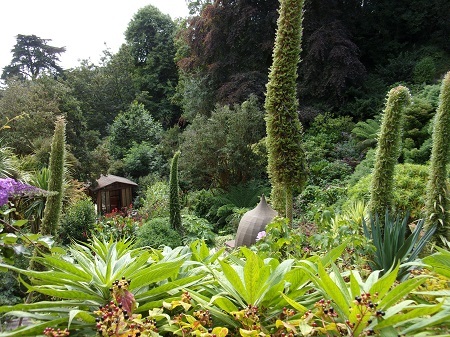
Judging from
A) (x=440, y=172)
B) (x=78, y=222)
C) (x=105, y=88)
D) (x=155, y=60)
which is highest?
(x=155, y=60)

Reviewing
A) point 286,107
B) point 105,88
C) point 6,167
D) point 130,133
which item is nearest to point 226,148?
point 6,167

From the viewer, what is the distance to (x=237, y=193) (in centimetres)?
1091

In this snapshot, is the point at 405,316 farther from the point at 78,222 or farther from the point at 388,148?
the point at 78,222

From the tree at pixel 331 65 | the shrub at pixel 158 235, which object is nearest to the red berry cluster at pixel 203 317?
the shrub at pixel 158 235

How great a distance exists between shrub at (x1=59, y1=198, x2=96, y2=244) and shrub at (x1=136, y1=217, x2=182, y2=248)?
142 centimetres

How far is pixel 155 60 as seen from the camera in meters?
22.9

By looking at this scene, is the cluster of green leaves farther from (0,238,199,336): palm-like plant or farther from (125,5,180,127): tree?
(125,5,180,127): tree

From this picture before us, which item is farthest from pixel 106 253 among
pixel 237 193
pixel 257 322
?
pixel 237 193

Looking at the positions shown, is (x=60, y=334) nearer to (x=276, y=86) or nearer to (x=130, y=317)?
(x=130, y=317)

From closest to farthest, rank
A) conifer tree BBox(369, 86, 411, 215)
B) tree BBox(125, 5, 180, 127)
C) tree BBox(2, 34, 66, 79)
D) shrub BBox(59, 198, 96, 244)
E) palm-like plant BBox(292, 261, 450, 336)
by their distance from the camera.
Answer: palm-like plant BBox(292, 261, 450, 336), conifer tree BBox(369, 86, 411, 215), shrub BBox(59, 198, 96, 244), tree BBox(125, 5, 180, 127), tree BBox(2, 34, 66, 79)

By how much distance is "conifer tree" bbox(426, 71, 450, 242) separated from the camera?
13.7 ft

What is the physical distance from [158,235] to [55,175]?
312cm

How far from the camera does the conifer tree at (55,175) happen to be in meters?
4.45

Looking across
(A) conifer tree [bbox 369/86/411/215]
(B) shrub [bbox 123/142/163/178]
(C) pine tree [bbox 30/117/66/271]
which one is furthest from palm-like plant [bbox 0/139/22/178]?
(B) shrub [bbox 123/142/163/178]
